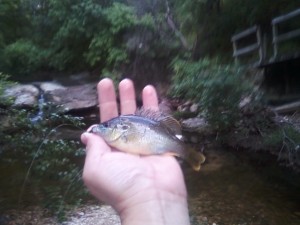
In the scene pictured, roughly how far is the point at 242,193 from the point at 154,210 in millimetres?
5075

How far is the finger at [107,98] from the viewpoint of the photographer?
2.67 meters

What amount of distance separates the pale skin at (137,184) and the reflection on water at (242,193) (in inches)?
144

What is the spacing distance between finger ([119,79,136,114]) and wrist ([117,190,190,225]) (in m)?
Result: 0.82

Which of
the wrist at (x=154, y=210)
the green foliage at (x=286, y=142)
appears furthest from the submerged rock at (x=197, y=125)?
the wrist at (x=154, y=210)

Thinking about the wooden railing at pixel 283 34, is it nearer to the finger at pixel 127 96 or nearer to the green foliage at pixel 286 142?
the green foliage at pixel 286 142

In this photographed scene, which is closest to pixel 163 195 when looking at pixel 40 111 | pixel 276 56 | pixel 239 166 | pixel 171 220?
pixel 171 220

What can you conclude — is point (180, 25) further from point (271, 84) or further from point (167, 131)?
point (167, 131)


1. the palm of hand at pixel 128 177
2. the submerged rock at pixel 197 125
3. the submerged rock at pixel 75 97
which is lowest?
the submerged rock at pixel 197 125

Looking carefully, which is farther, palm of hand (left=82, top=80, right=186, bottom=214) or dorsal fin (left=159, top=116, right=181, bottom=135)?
dorsal fin (left=159, top=116, right=181, bottom=135)

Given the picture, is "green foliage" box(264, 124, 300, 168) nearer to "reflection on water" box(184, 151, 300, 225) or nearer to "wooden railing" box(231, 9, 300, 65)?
"reflection on water" box(184, 151, 300, 225)

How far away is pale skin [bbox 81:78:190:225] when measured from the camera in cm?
212

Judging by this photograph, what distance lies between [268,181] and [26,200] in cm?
393

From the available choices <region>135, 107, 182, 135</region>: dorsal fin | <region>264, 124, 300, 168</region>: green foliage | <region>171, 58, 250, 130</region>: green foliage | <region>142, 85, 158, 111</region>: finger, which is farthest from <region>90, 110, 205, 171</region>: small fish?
<region>171, 58, 250, 130</region>: green foliage

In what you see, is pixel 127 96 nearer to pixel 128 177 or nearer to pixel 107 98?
pixel 107 98
